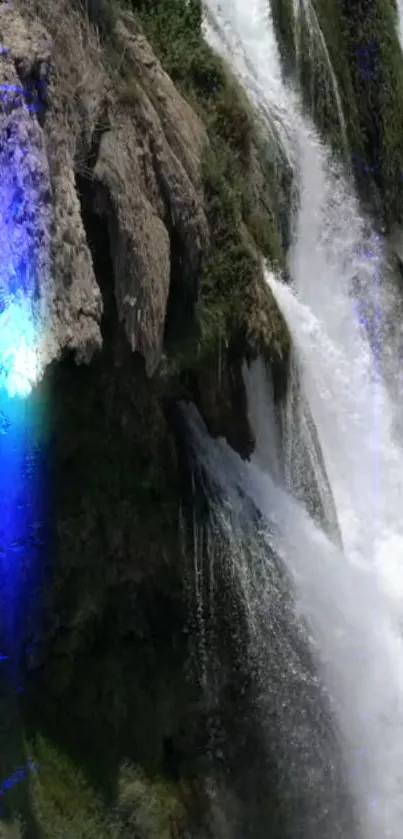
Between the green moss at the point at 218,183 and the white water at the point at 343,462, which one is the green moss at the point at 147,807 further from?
the green moss at the point at 218,183

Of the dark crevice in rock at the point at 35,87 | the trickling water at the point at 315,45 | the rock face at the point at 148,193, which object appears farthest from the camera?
the trickling water at the point at 315,45

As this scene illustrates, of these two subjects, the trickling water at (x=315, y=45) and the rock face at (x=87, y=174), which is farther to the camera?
the trickling water at (x=315, y=45)

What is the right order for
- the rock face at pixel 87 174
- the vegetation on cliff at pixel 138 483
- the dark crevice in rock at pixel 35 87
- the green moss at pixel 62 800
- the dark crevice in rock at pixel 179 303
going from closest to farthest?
the rock face at pixel 87 174 → the dark crevice in rock at pixel 35 87 → the vegetation on cliff at pixel 138 483 → the dark crevice in rock at pixel 179 303 → the green moss at pixel 62 800

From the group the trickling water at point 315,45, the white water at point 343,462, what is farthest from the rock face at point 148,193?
the trickling water at point 315,45

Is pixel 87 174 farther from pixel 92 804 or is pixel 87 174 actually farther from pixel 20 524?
pixel 92 804

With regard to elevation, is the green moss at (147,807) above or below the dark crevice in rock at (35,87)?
below

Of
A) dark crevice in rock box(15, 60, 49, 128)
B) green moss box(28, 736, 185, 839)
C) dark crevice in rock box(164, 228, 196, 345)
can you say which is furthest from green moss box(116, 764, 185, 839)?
dark crevice in rock box(15, 60, 49, 128)

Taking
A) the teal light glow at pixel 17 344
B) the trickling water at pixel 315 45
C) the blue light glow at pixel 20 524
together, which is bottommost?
the blue light glow at pixel 20 524
